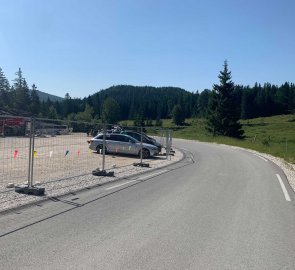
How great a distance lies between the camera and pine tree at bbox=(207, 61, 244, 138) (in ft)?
221

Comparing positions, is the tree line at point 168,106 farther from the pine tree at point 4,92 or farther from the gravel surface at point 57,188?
the gravel surface at point 57,188

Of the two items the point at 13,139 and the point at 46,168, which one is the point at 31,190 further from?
the point at 46,168

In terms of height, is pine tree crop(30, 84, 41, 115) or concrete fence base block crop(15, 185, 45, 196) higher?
pine tree crop(30, 84, 41, 115)

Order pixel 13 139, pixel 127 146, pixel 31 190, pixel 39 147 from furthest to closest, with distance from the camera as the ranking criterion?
1. pixel 127 146
2. pixel 39 147
3. pixel 13 139
4. pixel 31 190

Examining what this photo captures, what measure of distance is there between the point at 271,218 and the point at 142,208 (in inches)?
106

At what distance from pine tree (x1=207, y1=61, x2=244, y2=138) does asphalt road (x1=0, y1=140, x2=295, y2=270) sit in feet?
184

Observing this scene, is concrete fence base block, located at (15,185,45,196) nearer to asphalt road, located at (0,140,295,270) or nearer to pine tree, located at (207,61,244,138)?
asphalt road, located at (0,140,295,270)

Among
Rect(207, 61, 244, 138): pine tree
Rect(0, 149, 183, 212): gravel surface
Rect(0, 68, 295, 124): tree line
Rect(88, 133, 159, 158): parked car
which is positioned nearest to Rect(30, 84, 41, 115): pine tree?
Rect(0, 68, 295, 124): tree line

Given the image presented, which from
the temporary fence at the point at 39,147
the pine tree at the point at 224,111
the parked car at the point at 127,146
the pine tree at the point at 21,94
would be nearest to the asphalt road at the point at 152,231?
the temporary fence at the point at 39,147

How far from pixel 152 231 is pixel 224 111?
62226 millimetres

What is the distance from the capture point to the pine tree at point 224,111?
67312 millimetres

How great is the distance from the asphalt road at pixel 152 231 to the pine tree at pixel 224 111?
56.1 meters

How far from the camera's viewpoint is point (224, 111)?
6800 centimetres

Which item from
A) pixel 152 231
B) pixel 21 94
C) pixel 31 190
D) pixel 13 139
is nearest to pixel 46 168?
pixel 13 139
